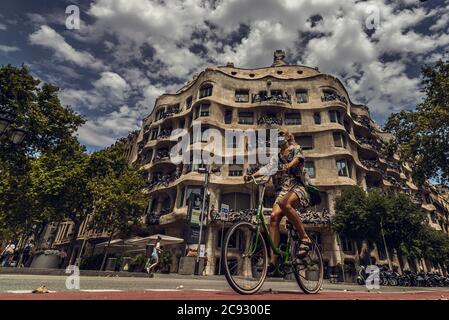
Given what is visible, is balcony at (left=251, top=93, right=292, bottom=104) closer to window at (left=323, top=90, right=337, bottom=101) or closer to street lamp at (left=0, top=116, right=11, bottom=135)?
window at (left=323, top=90, right=337, bottom=101)

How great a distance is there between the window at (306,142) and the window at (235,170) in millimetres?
6907

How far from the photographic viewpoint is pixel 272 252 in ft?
12.3

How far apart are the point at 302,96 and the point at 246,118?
7003 millimetres

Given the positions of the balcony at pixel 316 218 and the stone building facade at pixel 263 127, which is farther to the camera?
the stone building facade at pixel 263 127

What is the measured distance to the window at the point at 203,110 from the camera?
29.4 metres

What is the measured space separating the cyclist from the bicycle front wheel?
18 cm

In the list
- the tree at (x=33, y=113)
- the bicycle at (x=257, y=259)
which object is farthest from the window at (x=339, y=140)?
the bicycle at (x=257, y=259)

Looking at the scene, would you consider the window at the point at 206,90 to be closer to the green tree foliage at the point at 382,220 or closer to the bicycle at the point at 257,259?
the green tree foliage at the point at 382,220

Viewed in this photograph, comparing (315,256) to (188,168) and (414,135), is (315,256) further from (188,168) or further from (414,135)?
(188,168)

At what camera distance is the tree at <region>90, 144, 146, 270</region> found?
2143 cm

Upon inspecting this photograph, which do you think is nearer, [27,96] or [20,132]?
[20,132]

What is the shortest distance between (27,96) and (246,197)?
62.8 ft

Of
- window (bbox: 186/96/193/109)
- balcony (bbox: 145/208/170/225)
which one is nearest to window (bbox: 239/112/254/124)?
window (bbox: 186/96/193/109)
